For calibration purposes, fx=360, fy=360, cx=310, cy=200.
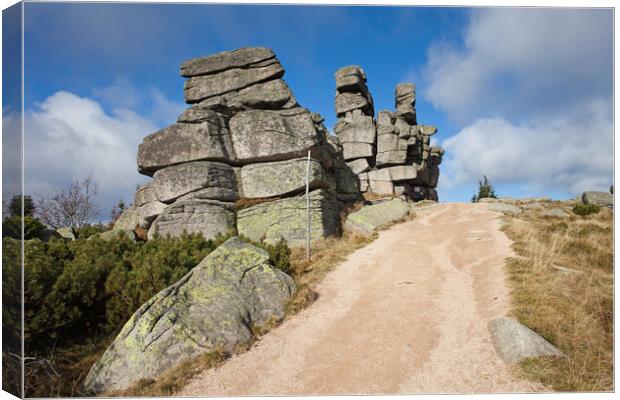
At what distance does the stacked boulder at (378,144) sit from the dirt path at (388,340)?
2293cm

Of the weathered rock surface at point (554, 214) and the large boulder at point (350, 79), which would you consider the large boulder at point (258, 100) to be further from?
the large boulder at point (350, 79)

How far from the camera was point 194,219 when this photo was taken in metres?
15.2

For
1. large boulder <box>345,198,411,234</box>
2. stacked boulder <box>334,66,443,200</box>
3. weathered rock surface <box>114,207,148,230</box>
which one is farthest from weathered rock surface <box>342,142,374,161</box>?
weathered rock surface <box>114,207,148,230</box>

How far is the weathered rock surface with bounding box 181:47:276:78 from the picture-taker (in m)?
18.2

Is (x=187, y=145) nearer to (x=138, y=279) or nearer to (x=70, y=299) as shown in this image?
(x=138, y=279)

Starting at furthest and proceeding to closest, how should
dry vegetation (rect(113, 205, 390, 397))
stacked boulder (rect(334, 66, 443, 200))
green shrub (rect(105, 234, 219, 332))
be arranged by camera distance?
stacked boulder (rect(334, 66, 443, 200))
green shrub (rect(105, 234, 219, 332))
dry vegetation (rect(113, 205, 390, 397))

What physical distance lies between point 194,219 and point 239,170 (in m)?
3.04

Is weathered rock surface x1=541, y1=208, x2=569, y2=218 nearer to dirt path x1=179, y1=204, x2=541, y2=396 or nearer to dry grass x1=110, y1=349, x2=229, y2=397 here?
dirt path x1=179, y1=204, x2=541, y2=396

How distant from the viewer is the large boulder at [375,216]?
18281 millimetres

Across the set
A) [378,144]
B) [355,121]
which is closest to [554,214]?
[378,144]

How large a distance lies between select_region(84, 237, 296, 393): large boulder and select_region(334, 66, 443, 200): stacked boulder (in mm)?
26621

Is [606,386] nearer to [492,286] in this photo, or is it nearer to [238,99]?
[492,286]

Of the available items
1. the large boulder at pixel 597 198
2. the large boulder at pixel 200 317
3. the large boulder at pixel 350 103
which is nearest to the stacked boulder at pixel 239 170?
the large boulder at pixel 200 317

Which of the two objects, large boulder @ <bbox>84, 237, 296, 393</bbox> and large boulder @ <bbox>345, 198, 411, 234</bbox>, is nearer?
large boulder @ <bbox>84, 237, 296, 393</bbox>
